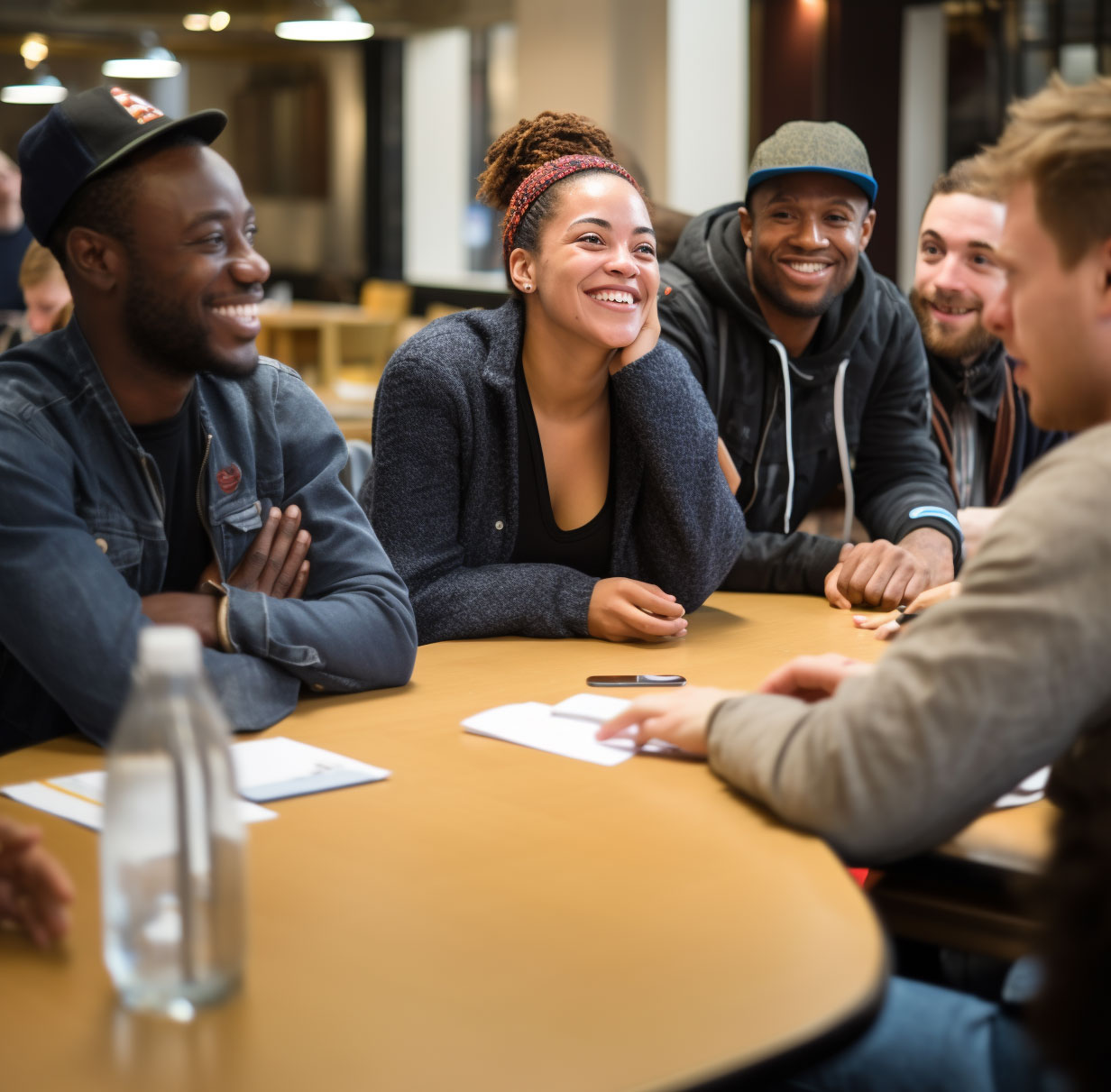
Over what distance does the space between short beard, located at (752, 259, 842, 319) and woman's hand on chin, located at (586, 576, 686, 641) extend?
99cm

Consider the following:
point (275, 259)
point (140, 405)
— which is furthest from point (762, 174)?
point (275, 259)

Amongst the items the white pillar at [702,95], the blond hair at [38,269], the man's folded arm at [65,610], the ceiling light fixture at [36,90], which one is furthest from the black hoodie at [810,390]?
the ceiling light fixture at [36,90]

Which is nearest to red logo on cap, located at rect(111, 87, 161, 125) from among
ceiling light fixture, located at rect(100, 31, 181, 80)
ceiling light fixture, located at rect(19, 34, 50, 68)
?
ceiling light fixture, located at rect(100, 31, 181, 80)

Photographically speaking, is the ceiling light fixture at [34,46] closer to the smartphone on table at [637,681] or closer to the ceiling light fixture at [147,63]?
the ceiling light fixture at [147,63]

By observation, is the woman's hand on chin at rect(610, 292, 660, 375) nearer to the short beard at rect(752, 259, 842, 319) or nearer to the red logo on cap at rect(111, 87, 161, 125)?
the short beard at rect(752, 259, 842, 319)

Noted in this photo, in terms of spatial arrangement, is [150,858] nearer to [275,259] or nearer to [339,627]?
[339,627]

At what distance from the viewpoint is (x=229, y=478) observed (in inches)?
72.8

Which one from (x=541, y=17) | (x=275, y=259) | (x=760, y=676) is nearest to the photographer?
(x=760, y=676)

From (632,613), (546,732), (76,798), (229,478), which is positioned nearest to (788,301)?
(632,613)

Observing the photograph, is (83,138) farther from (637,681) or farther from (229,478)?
(637,681)

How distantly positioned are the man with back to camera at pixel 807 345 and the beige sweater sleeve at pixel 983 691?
4.84 ft

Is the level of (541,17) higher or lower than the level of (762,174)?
higher

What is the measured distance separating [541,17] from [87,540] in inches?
232

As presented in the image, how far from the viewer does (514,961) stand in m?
1.05
